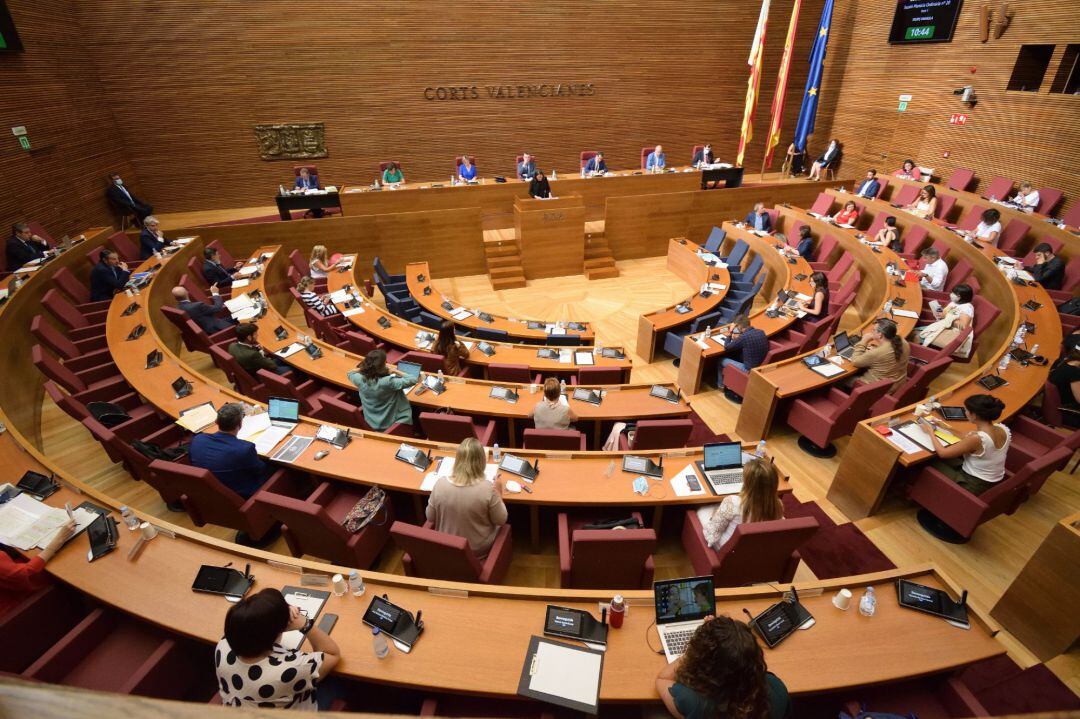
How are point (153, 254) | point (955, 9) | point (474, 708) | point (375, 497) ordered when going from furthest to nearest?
point (955, 9) < point (153, 254) < point (375, 497) < point (474, 708)

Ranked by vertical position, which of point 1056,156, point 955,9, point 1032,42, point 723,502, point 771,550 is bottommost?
point 771,550

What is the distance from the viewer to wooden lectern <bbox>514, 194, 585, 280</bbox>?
10750 mm

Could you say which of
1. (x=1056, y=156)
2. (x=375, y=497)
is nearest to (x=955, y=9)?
(x=1056, y=156)

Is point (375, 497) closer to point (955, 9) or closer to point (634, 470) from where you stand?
point (634, 470)

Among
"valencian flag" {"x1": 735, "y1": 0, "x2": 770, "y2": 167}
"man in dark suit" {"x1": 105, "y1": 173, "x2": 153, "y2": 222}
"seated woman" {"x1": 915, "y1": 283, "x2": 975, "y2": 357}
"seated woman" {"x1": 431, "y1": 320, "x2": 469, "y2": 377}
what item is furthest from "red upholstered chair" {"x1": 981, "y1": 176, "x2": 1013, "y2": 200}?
"man in dark suit" {"x1": 105, "y1": 173, "x2": 153, "y2": 222}

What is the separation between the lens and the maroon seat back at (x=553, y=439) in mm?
4543

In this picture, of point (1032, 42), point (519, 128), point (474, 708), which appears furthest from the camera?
point (519, 128)

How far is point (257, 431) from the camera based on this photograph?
182 inches

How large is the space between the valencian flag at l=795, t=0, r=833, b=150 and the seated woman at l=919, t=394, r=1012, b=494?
12259 mm

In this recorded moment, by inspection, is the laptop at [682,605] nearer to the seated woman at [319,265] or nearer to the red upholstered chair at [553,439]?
the red upholstered chair at [553,439]

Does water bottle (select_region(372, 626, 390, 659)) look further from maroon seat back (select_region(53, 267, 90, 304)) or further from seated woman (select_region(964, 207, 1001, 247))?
seated woman (select_region(964, 207, 1001, 247))

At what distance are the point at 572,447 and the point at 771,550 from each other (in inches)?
70.9

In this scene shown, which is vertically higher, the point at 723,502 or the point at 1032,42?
the point at 1032,42

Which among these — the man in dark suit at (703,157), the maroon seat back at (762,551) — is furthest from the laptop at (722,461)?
the man in dark suit at (703,157)
